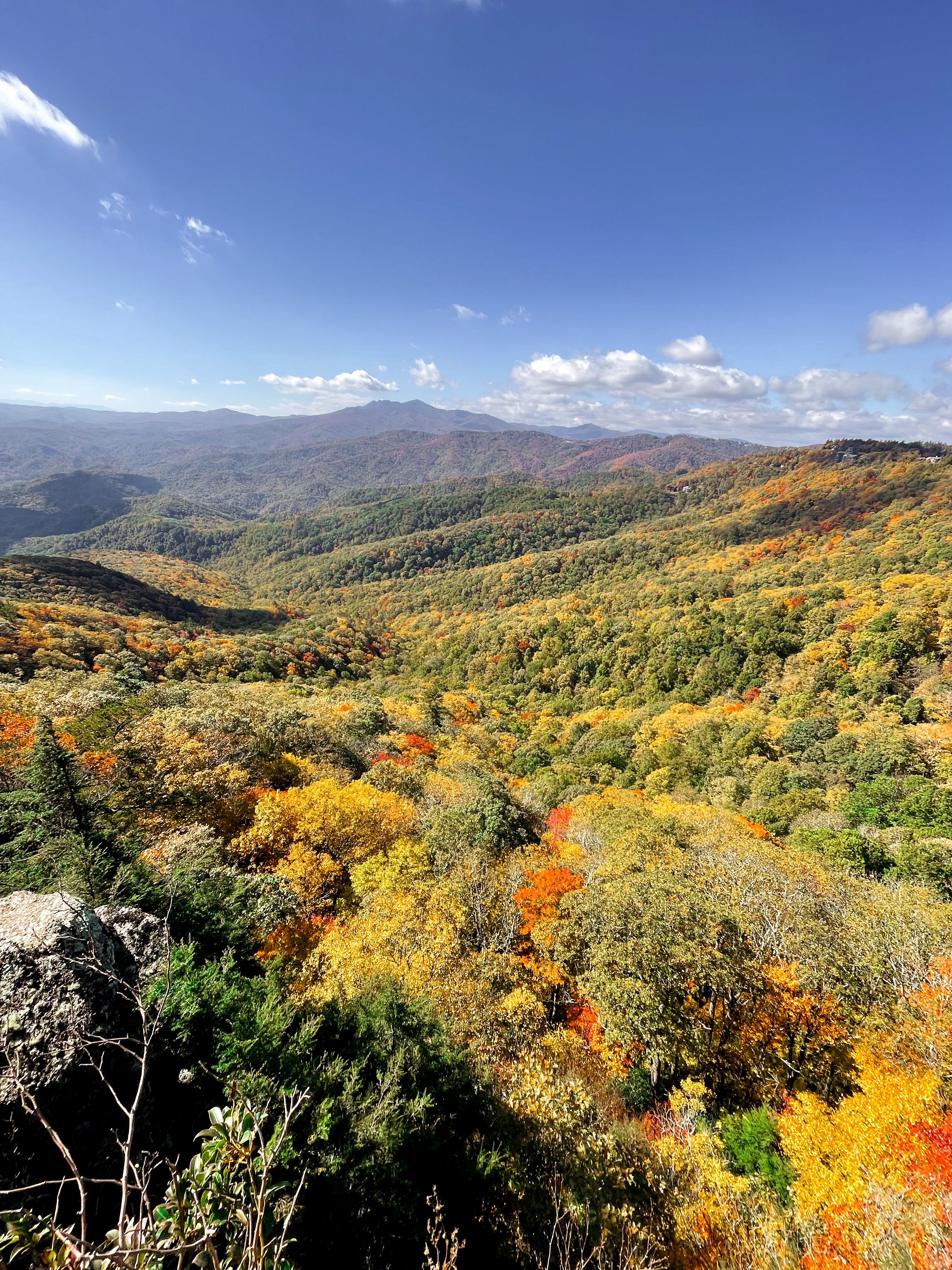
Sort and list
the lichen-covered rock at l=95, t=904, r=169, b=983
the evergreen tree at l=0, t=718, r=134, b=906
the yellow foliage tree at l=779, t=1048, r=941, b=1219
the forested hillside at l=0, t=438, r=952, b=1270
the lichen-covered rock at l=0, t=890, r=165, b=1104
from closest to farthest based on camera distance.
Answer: the lichen-covered rock at l=0, t=890, r=165, b=1104 → the forested hillside at l=0, t=438, r=952, b=1270 → the yellow foliage tree at l=779, t=1048, r=941, b=1219 → the lichen-covered rock at l=95, t=904, r=169, b=983 → the evergreen tree at l=0, t=718, r=134, b=906

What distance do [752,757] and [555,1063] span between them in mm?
51488

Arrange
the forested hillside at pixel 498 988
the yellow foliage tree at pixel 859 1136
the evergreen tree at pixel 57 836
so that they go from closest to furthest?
the forested hillside at pixel 498 988 → the yellow foliage tree at pixel 859 1136 → the evergreen tree at pixel 57 836

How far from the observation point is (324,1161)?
11734 mm

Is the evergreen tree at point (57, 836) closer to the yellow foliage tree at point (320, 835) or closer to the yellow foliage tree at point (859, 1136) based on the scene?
the yellow foliage tree at point (320, 835)

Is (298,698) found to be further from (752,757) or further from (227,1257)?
(227,1257)

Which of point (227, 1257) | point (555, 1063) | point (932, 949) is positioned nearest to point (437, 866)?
point (555, 1063)

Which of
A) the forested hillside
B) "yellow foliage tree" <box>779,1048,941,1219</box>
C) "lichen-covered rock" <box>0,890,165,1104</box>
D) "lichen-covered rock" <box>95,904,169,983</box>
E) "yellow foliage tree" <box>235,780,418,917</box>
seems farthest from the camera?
"yellow foliage tree" <box>235,780,418,917</box>

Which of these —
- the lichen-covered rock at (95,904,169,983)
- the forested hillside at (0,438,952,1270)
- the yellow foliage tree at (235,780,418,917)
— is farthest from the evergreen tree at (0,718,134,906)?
the yellow foliage tree at (235,780,418,917)

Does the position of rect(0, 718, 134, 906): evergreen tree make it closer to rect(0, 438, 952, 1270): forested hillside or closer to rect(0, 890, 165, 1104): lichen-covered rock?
rect(0, 438, 952, 1270): forested hillside

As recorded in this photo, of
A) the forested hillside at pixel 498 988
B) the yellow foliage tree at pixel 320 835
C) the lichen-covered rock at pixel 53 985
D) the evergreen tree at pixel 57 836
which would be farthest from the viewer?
the yellow foliage tree at pixel 320 835

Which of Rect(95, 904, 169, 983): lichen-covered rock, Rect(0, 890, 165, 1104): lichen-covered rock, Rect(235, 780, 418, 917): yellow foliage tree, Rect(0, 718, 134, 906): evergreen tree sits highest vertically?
Rect(0, 890, 165, 1104): lichen-covered rock

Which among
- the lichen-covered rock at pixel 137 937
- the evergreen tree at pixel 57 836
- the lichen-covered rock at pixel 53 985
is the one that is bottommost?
the evergreen tree at pixel 57 836

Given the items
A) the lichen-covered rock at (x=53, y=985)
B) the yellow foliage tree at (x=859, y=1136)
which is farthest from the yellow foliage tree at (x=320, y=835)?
the yellow foliage tree at (x=859, y=1136)

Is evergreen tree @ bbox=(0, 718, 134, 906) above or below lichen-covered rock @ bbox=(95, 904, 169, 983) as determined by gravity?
below
